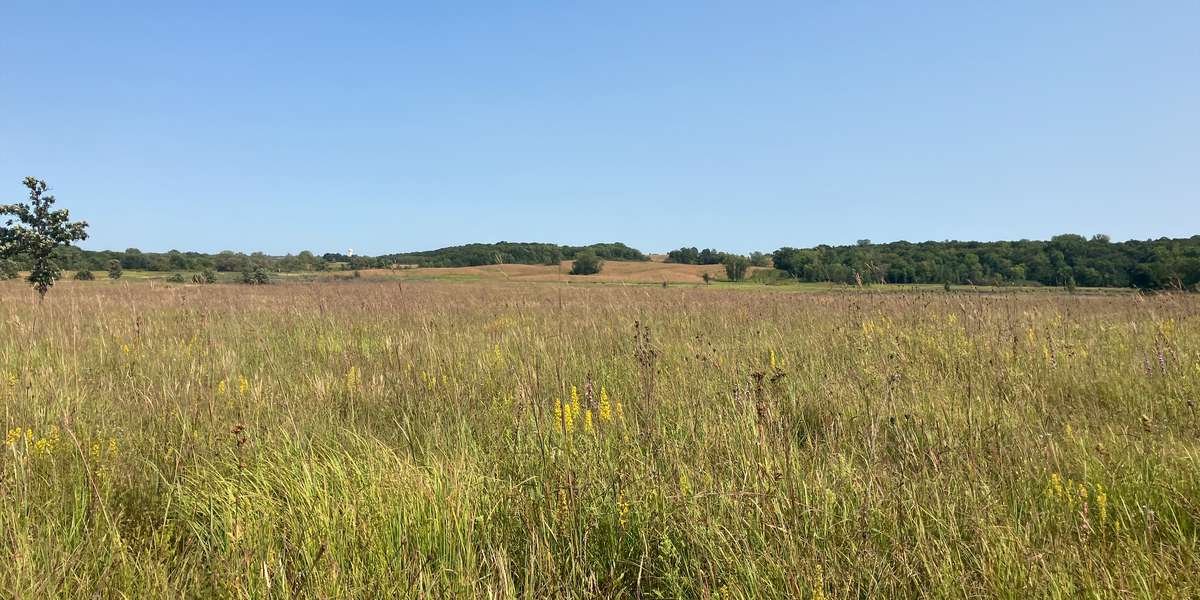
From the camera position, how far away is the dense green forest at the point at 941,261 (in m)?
9.48

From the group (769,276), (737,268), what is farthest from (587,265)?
(769,276)

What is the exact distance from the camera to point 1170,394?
3.52 metres

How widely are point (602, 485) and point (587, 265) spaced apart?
56659mm

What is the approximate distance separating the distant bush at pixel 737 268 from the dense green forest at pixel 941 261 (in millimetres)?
3125

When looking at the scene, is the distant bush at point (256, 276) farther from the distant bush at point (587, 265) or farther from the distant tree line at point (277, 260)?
the distant bush at point (587, 265)

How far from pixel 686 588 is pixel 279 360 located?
4634 millimetres

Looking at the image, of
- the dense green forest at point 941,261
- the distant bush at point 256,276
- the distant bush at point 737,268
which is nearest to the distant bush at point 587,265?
Answer: the dense green forest at point 941,261

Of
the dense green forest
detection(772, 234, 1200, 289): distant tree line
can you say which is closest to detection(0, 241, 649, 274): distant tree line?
the dense green forest

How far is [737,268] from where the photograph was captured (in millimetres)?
58969

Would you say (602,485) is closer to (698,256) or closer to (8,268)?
(8,268)

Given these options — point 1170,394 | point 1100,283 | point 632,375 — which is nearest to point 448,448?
point 632,375

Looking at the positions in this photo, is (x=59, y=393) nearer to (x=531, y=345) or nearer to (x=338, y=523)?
(x=338, y=523)

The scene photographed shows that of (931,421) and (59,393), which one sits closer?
(931,421)

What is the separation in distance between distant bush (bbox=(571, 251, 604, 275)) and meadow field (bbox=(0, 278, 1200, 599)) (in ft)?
176
